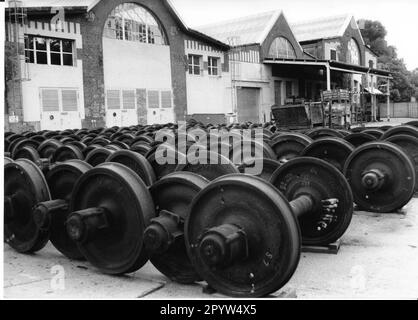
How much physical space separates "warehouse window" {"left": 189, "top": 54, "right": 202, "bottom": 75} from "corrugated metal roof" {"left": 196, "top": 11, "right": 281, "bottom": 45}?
177 inches

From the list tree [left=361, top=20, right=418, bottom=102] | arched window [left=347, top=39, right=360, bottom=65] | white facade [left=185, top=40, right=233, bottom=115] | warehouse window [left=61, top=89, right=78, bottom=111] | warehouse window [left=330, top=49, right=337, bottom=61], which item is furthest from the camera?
tree [left=361, top=20, right=418, bottom=102]

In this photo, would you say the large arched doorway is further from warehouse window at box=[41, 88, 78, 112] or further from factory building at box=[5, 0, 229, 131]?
warehouse window at box=[41, 88, 78, 112]

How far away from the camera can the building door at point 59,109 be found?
16.8 metres

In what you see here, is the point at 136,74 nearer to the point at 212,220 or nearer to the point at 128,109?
the point at 128,109

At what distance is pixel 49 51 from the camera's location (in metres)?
16.8

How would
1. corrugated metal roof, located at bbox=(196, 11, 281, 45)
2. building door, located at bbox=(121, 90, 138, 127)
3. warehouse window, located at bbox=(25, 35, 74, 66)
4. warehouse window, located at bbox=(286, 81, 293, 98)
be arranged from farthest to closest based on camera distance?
warehouse window, located at bbox=(286, 81, 293, 98) → corrugated metal roof, located at bbox=(196, 11, 281, 45) → building door, located at bbox=(121, 90, 138, 127) → warehouse window, located at bbox=(25, 35, 74, 66)

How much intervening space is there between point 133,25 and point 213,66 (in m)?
5.91

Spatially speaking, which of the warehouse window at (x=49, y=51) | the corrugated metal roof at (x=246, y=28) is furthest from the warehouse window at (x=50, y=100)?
the corrugated metal roof at (x=246, y=28)

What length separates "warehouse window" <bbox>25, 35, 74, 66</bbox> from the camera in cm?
1616

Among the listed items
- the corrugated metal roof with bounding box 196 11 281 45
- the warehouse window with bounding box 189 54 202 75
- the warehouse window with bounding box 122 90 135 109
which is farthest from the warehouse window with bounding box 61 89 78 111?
the corrugated metal roof with bounding box 196 11 281 45

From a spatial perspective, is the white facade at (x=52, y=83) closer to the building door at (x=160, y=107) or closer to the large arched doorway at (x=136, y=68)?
the large arched doorway at (x=136, y=68)

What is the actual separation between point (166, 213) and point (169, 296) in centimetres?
62

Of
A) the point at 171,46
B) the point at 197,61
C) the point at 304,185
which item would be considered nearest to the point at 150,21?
the point at 171,46

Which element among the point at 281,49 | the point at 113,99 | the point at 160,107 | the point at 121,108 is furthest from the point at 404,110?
the point at 113,99
